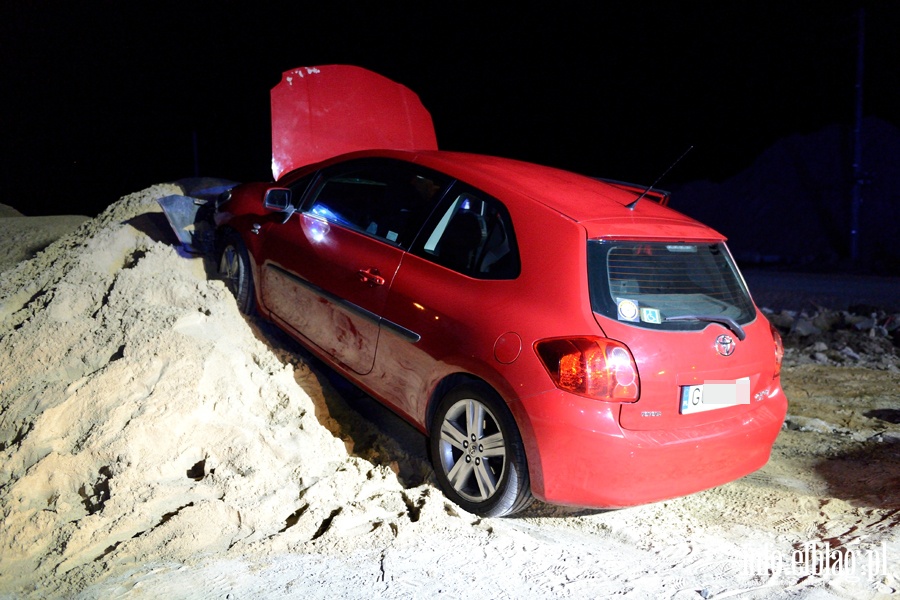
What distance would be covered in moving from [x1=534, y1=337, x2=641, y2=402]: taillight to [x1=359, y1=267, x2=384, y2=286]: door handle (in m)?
1.25

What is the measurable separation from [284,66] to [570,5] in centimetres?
944

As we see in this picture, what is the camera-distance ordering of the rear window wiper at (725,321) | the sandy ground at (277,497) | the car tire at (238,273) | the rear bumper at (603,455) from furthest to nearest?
the car tire at (238,273), the rear window wiper at (725,321), the rear bumper at (603,455), the sandy ground at (277,497)

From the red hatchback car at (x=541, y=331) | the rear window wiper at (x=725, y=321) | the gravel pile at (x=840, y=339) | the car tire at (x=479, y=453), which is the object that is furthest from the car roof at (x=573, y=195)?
the gravel pile at (x=840, y=339)

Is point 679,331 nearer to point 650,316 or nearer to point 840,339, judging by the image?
point 650,316

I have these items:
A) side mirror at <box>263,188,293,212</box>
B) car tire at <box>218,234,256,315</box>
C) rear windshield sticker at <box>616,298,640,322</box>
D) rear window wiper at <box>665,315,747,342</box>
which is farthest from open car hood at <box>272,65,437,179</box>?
rear window wiper at <box>665,315,747,342</box>

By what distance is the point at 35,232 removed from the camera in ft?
25.8

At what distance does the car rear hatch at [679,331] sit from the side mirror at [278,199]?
7.86ft

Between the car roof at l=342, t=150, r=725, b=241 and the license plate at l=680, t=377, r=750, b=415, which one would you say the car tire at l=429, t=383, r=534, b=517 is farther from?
the car roof at l=342, t=150, r=725, b=241

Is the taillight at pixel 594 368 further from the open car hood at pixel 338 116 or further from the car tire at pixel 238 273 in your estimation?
the open car hood at pixel 338 116

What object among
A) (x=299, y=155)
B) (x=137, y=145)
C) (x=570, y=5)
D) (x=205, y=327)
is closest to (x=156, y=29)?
(x=137, y=145)

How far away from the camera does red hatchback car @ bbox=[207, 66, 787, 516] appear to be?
3.39 m

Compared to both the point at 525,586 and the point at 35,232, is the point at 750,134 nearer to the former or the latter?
the point at 35,232

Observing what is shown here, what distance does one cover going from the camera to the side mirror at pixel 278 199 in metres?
5.10

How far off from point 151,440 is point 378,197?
6.49 feet
